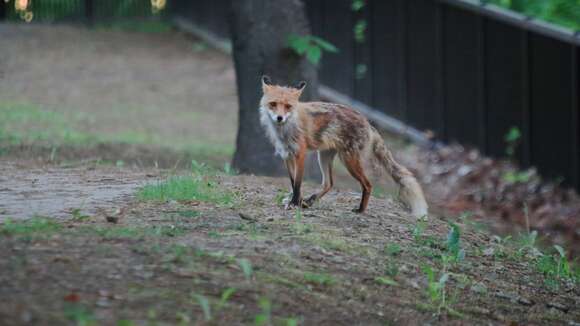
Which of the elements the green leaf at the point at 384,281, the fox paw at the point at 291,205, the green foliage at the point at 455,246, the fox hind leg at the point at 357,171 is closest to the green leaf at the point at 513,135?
the fox hind leg at the point at 357,171

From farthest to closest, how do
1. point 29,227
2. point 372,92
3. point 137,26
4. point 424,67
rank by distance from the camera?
point 137,26 → point 372,92 → point 424,67 → point 29,227

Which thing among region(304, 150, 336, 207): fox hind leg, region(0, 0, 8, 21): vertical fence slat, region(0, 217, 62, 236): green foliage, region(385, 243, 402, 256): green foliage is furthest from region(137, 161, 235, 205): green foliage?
region(0, 0, 8, 21): vertical fence slat

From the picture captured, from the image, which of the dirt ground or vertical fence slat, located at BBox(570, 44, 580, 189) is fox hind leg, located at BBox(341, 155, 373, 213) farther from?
vertical fence slat, located at BBox(570, 44, 580, 189)

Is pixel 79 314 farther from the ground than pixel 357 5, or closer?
closer

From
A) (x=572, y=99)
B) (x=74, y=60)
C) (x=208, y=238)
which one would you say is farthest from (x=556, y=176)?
(x=74, y=60)

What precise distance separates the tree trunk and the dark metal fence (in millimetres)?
3951

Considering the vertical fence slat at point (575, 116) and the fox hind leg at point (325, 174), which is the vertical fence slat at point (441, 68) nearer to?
the vertical fence slat at point (575, 116)

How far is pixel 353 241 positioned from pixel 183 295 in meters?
2.02

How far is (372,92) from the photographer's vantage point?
19.3 m

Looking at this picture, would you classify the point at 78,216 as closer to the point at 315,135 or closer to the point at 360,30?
the point at 315,135

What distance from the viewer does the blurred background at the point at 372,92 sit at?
12477 millimetres

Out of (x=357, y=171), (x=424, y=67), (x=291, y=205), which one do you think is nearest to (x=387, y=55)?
(x=424, y=67)

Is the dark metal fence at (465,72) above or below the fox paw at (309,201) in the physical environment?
above

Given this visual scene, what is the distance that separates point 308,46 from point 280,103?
4.19 m
